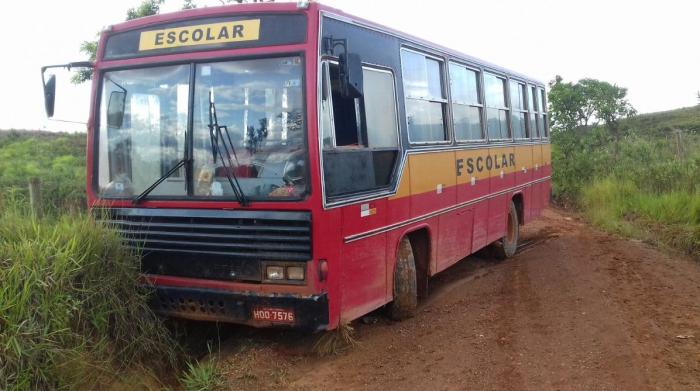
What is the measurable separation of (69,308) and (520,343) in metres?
3.66

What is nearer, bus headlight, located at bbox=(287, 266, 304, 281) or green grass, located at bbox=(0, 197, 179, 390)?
green grass, located at bbox=(0, 197, 179, 390)

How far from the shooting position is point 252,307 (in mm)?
4785

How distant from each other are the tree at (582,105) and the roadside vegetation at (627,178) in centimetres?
3

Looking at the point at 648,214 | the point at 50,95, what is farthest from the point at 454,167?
the point at 648,214

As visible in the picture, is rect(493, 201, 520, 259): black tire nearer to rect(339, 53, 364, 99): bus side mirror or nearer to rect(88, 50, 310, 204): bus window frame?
rect(339, 53, 364, 99): bus side mirror

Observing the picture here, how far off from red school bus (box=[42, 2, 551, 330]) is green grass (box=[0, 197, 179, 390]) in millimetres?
349

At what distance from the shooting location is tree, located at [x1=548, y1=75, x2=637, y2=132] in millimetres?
21641

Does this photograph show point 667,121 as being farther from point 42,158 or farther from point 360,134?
point 360,134

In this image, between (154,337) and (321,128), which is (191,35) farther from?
(154,337)

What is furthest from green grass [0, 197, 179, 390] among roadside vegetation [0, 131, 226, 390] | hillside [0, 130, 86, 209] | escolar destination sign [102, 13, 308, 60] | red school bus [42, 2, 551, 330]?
hillside [0, 130, 86, 209]

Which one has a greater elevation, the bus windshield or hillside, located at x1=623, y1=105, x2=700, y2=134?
hillside, located at x1=623, y1=105, x2=700, y2=134

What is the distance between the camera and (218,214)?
485cm

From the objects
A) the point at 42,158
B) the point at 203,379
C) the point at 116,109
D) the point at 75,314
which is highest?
the point at 42,158

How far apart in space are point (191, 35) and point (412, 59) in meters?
2.47
